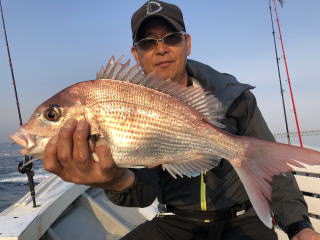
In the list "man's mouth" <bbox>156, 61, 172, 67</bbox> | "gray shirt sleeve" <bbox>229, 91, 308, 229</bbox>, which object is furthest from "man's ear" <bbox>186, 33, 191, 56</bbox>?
"gray shirt sleeve" <bbox>229, 91, 308, 229</bbox>

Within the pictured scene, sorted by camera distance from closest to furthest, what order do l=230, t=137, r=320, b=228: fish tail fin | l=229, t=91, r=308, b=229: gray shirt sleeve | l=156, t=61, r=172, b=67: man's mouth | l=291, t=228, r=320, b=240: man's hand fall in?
l=230, t=137, r=320, b=228: fish tail fin < l=291, t=228, r=320, b=240: man's hand < l=229, t=91, r=308, b=229: gray shirt sleeve < l=156, t=61, r=172, b=67: man's mouth

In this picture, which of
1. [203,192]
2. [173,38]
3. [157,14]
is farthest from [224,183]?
[157,14]

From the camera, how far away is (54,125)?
182 cm

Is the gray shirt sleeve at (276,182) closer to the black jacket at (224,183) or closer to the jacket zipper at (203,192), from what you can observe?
→ the black jacket at (224,183)

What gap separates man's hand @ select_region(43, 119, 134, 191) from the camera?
1743 millimetres

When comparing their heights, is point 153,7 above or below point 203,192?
above

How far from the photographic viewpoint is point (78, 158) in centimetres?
183

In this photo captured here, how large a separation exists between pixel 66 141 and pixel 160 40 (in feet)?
4.82

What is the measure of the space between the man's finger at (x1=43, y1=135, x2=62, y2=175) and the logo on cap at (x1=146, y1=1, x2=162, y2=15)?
160 centimetres

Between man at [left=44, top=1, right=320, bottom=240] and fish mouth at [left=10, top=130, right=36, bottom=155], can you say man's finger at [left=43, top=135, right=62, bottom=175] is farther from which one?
man at [left=44, top=1, right=320, bottom=240]

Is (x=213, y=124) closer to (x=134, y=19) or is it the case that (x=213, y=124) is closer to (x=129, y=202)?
(x=129, y=202)

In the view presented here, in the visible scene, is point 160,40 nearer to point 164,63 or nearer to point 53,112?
point 164,63

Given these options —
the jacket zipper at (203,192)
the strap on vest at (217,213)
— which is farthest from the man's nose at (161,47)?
the strap on vest at (217,213)

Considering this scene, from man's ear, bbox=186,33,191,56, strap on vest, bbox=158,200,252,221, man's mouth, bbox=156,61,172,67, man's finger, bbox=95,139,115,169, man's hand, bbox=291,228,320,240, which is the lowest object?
strap on vest, bbox=158,200,252,221
